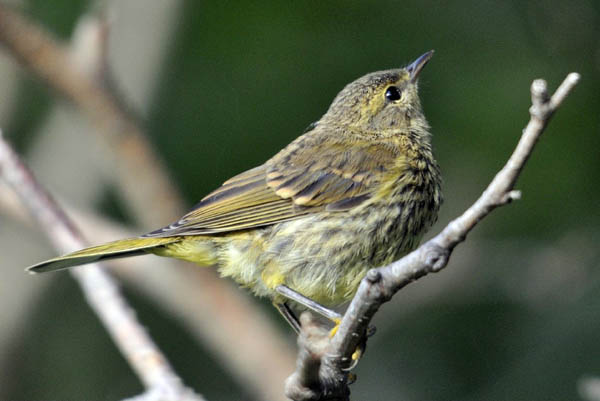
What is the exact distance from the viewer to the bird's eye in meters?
4.19

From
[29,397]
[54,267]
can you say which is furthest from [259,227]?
[29,397]

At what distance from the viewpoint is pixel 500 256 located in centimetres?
512

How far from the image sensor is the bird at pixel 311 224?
348 cm

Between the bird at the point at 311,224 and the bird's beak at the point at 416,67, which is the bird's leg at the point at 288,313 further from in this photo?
the bird's beak at the point at 416,67

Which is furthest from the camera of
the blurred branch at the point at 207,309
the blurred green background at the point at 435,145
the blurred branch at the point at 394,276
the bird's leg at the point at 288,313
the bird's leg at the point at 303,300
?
the blurred branch at the point at 207,309

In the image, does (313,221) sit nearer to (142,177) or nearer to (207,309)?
(142,177)

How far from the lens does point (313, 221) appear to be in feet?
11.9

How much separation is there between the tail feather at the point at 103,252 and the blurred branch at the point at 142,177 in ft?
5.95

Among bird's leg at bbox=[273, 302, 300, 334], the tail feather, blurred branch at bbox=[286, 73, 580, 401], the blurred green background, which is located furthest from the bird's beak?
blurred branch at bbox=[286, 73, 580, 401]

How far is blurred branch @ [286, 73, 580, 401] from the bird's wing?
1227mm

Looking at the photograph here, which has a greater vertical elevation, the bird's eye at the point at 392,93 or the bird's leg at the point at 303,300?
the bird's eye at the point at 392,93

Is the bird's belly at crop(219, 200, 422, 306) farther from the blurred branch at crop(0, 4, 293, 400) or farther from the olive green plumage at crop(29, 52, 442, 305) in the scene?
the blurred branch at crop(0, 4, 293, 400)

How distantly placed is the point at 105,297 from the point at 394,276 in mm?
1533

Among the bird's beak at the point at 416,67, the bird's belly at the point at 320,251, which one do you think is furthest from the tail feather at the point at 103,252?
the bird's beak at the point at 416,67
